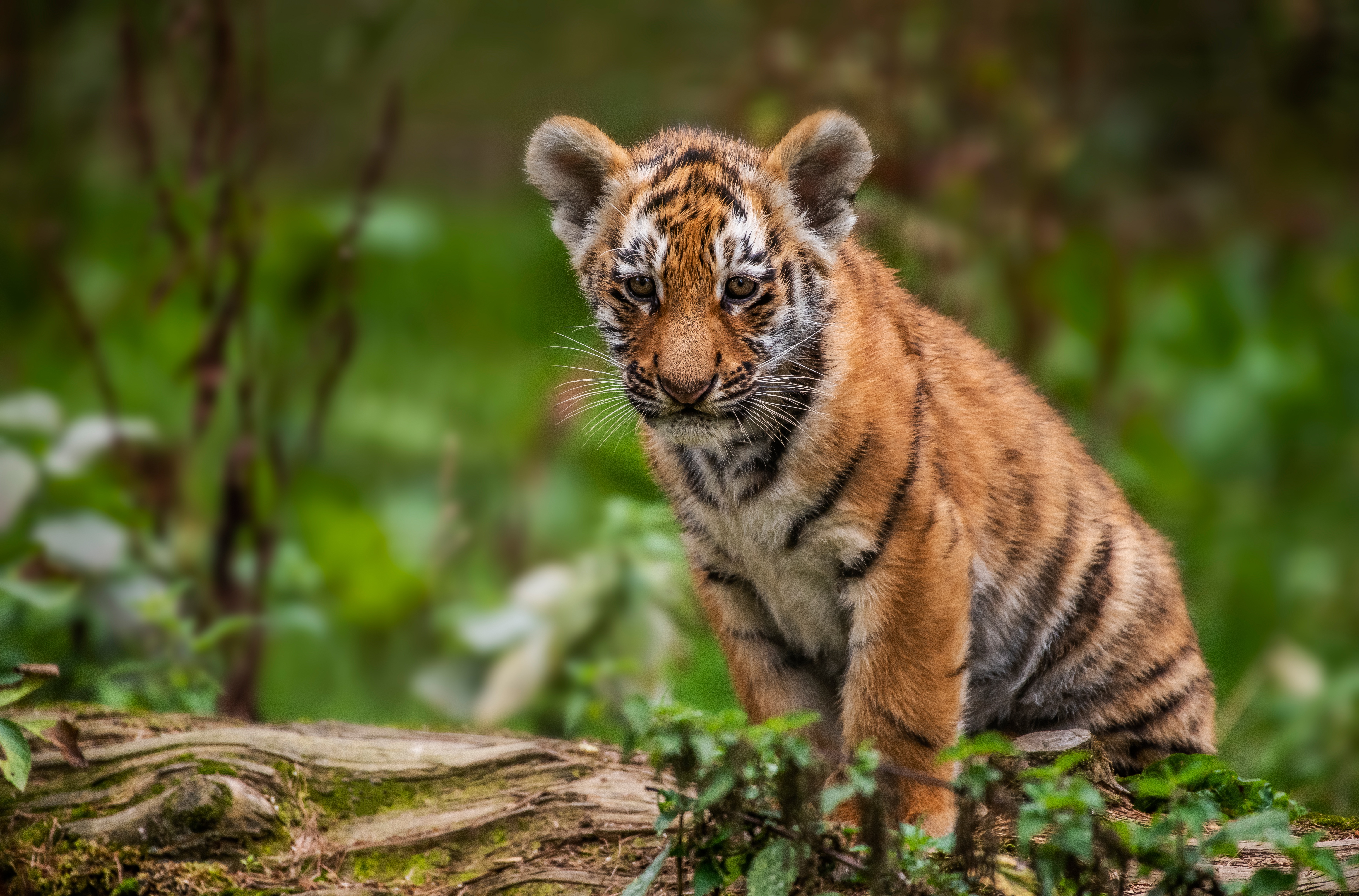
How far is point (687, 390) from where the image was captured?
11.5 feet

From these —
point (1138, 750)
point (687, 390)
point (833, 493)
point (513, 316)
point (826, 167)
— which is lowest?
point (1138, 750)

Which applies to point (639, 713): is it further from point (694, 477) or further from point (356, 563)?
point (356, 563)

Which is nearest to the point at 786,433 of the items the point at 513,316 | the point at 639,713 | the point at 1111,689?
the point at 639,713

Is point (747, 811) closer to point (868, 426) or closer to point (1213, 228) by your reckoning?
point (868, 426)

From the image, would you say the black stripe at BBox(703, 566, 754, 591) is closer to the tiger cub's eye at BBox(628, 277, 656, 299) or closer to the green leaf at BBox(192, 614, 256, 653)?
the tiger cub's eye at BBox(628, 277, 656, 299)

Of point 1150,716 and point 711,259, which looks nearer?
point 711,259

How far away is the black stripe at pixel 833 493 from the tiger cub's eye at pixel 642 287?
75 cm

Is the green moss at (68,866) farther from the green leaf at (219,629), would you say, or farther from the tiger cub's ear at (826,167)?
the tiger cub's ear at (826,167)

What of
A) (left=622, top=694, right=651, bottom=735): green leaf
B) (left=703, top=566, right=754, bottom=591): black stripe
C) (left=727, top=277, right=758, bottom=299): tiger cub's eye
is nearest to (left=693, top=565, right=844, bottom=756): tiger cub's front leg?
(left=703, top=566, right=754, bottom=591): black stripe

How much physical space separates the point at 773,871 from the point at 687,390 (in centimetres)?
134

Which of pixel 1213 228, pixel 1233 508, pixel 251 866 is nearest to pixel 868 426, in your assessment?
pixel 251 866

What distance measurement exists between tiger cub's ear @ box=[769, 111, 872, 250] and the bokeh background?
0.82m

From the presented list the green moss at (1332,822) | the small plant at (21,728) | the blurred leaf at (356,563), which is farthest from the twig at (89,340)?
the green moss at (1332,822)

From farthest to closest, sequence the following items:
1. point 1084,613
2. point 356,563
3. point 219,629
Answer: point 356,563, point 219,629, point 1084,613
